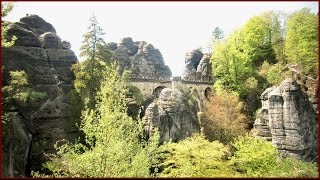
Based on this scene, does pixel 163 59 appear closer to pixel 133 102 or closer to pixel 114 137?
pixel 133 102

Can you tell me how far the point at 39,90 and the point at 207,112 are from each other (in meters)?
21.5

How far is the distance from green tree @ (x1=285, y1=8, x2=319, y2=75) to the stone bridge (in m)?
12.3

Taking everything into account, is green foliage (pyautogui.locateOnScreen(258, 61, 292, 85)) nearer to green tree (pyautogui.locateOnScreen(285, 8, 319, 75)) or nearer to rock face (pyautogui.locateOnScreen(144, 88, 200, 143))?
green tree (pyautogui.locateOnScreen(285, 8, 319, 75))

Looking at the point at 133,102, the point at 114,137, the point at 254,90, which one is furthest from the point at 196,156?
the point at 254,90

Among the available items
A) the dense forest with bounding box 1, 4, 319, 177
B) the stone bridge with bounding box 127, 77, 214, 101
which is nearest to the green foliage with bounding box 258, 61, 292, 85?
the dense forest with bounding box 1, 4, 319, 177

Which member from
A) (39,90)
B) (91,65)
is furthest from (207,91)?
(39,90)

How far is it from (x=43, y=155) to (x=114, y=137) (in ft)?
34.7

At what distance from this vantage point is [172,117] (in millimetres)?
31953

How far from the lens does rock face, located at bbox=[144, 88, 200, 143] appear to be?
3036 cm

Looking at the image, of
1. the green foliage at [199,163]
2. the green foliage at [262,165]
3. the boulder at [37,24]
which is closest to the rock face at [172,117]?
the green foliage at [199,163]

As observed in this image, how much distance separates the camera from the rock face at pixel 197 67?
52.8m

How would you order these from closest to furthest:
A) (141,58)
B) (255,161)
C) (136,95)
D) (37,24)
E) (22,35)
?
(255,161) → (22,35) → (37,24) → (136,95) → (141,58)

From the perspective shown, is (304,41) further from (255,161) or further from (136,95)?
(136,95)

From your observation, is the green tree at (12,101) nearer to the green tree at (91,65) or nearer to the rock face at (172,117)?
the green tree at (91,65)
